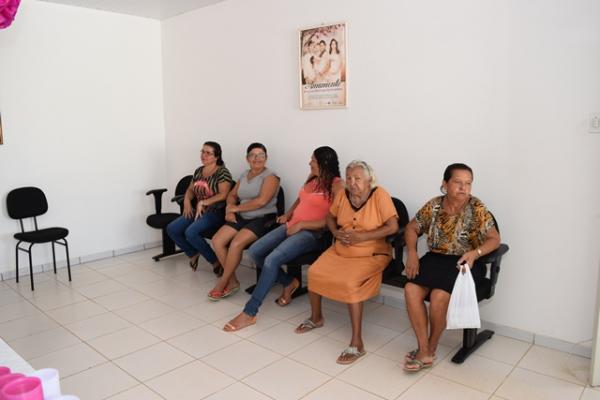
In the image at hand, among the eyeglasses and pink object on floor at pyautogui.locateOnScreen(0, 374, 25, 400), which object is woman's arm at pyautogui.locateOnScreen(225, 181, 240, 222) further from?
pink object on floor at pyautogui.locateOnScreen(0, 374, 25, 400)

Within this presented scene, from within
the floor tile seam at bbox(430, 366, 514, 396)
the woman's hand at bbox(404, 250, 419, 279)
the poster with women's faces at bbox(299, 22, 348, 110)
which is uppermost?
the poster with women's faces at bbox(299, 22, 348, 110)

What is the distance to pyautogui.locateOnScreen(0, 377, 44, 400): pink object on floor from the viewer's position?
1122 mm

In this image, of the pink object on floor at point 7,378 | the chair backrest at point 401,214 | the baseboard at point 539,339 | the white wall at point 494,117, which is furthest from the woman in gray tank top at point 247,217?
the pink object on floor at point 7,378

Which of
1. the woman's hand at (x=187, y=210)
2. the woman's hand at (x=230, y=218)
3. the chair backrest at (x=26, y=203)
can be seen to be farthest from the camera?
the woman's hand at (x=187, y=210)

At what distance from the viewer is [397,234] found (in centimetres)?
317

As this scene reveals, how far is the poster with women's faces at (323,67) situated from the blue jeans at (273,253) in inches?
44.1

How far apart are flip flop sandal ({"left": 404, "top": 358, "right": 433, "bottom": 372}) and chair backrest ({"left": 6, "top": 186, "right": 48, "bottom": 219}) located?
367cm

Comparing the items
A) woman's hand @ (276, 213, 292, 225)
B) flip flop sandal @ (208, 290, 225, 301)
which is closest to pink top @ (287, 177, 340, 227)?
woman's hand @ (276, 213, 292, 225)

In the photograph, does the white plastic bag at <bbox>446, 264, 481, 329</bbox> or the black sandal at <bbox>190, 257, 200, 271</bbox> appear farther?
the black sandal at <bbox>190, 257, 200, 271</bbox>

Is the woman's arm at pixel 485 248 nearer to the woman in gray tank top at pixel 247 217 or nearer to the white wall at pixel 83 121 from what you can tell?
the woman in gray tank top at pixel 247 217

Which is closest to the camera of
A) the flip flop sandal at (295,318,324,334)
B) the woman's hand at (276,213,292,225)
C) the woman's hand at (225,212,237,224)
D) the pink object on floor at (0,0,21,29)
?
the pink object on floor at (0,0,21,29)

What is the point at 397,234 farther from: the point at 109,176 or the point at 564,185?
the point at 109,176

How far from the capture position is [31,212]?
4457 mm

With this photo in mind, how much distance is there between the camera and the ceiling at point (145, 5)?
4.61 meters
